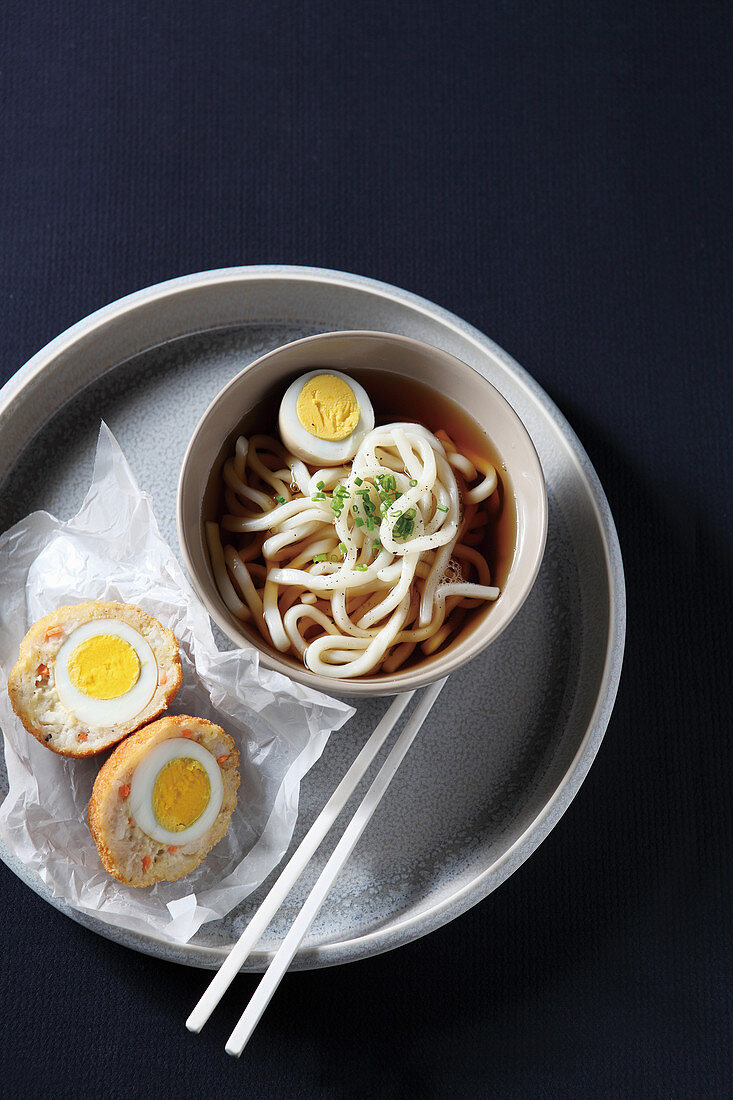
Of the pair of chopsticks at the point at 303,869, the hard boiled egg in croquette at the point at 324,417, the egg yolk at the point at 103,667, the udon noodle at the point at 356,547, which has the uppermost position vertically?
the hard boiled egg in croquette at the point at 324,417

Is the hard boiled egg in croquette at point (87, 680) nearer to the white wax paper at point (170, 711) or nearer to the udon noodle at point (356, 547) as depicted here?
the white wax paper at point (170, 711)

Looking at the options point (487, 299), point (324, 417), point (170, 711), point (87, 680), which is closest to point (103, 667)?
point (87, 680)

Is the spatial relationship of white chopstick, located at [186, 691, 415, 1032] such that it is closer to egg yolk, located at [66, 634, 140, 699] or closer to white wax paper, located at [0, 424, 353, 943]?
white wax paper, located at [0, 424, 353, 943]

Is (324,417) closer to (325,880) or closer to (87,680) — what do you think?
(87,680)

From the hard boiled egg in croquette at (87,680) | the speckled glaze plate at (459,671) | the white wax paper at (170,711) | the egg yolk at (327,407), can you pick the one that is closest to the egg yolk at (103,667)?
the hard boiled egg in croquette at (87,680)

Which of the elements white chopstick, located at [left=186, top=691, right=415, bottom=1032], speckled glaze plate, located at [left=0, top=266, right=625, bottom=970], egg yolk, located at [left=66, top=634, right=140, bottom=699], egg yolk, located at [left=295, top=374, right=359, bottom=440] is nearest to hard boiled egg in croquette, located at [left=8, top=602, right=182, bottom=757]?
egg yolk, located at [left=66, top=634, right=140, bottom=699]

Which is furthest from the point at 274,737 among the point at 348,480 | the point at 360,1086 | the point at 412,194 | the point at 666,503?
the point at 412,194

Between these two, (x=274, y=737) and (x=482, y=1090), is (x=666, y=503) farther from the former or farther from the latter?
(x=482, y=1090)
